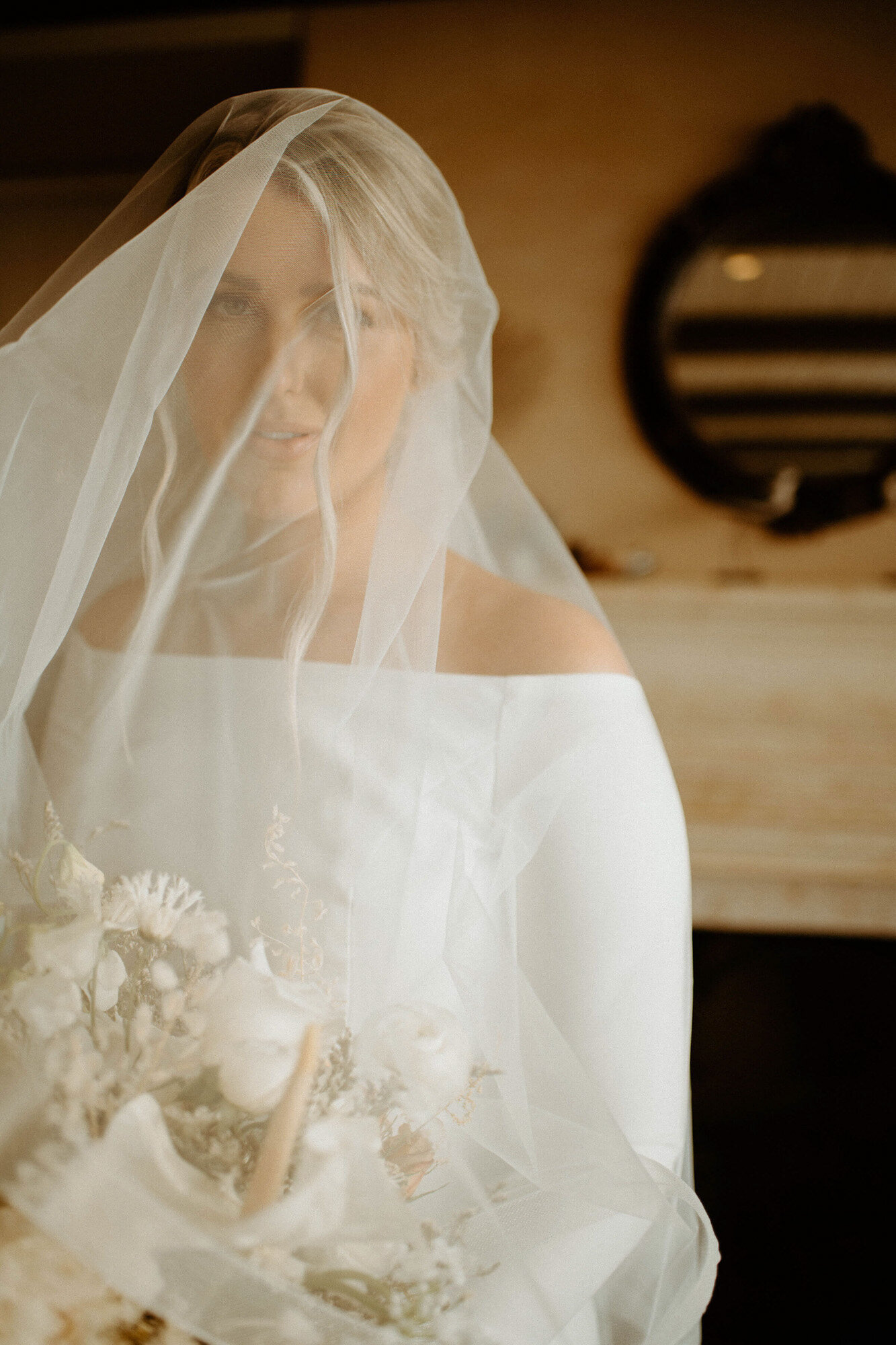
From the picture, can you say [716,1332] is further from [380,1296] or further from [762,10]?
[762,10]

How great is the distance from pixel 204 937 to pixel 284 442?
472 millimetres

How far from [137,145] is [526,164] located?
4.31 ft

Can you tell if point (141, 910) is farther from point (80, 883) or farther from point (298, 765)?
point (298, 765)

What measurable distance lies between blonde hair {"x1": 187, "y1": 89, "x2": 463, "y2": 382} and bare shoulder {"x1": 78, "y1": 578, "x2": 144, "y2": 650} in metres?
0.36

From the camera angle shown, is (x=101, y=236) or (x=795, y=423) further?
(x=795, y=423)

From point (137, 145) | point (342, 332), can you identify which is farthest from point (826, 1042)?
point (137, 145)

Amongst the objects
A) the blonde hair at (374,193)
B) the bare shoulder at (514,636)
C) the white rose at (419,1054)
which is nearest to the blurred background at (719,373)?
the bare shoulder at (514,636)

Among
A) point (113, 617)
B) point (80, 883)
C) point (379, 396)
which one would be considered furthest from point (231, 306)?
point (80, 883)

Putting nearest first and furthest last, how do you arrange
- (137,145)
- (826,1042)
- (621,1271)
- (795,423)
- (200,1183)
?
(200,1183), (621,1271), (826,1042), (795,423), (137,145)

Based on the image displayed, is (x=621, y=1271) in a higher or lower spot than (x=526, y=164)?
lower

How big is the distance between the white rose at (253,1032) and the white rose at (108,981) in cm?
7

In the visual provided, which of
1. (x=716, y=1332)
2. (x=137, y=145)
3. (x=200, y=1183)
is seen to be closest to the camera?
(x=200, y=1183)

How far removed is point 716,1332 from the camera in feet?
5.48

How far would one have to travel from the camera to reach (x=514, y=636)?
0.89 metres
